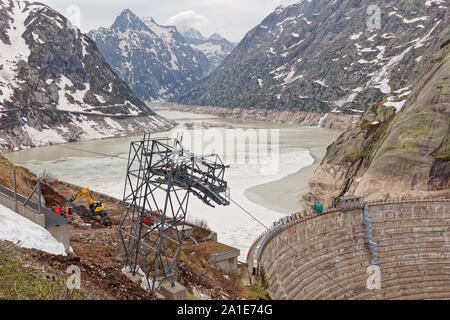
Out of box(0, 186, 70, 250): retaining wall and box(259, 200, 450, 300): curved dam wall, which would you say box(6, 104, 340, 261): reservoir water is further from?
box(0, 186, 70, 250): retaining wall

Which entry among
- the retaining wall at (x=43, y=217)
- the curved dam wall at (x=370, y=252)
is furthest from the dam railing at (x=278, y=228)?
the retaining wall at (x=43, y=217)

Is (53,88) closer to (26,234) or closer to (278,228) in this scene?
(278,228)

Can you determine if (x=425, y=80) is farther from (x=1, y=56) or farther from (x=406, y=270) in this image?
(x=1, y=56)

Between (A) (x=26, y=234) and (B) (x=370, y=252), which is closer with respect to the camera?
(A) (x=26, y=234)

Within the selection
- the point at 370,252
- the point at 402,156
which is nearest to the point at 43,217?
the point at 370,252

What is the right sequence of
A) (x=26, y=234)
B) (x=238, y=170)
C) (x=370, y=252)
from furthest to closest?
(x=238, y=170), (x=370, y=252), (x=26, y=234)

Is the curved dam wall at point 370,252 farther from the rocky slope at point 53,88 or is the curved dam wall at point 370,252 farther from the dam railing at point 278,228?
the rocky slope at point 53,88
